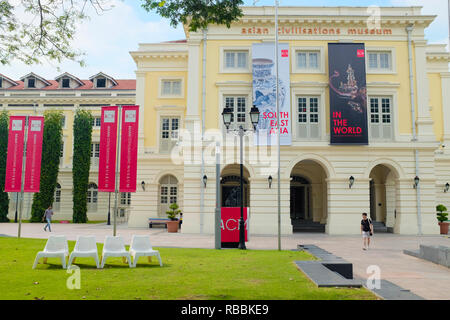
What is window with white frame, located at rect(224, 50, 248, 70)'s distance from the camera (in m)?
25.3

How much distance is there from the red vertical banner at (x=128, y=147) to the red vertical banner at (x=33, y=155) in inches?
217

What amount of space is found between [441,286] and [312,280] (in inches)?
126

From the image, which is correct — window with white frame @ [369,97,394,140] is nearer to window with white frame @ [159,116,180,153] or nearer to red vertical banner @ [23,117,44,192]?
window with white frame @ [159,116,180,153]

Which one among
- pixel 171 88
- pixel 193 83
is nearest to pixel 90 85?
pixel 171 88

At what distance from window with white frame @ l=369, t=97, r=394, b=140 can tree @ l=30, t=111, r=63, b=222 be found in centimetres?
2691

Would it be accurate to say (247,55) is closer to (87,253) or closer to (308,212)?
(308,212)

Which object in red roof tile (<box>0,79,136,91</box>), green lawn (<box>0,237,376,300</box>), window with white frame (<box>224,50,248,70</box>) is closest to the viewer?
green lawn (<box>0,237,376,300</box>)

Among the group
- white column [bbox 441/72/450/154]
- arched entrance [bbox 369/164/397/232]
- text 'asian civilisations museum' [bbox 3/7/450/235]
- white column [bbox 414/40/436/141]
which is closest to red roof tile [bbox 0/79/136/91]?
text 'asian civilisations museum' [bbox 3/7/450/235]

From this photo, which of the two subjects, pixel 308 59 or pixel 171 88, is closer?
pixel 308 59

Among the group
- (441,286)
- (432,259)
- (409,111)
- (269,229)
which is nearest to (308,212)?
(269,229)

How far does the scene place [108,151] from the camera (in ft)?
53.8

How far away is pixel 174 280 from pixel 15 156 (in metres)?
14.9

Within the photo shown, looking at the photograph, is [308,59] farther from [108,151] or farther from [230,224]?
[108,151]

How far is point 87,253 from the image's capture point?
32.5 ft
